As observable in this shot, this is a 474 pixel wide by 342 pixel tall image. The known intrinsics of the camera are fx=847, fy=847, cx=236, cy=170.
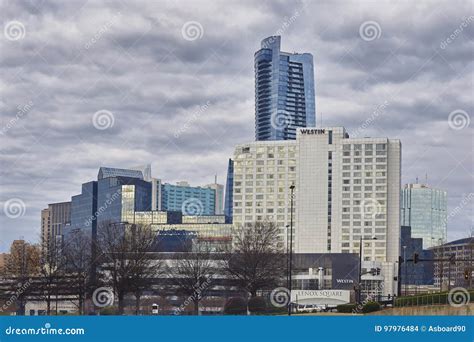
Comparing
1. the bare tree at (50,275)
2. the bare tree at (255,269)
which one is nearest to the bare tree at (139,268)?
the bare tree at (50,275)

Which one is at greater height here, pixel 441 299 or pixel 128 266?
pixel 441 299

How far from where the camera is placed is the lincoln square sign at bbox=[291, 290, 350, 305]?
108m

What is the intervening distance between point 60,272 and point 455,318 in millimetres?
69241

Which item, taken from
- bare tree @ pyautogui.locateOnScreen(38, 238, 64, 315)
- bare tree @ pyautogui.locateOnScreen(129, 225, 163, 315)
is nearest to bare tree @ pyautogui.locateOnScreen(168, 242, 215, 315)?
bare tree @ pyautogui.locateOnScreen(129, 225, 163, 315)

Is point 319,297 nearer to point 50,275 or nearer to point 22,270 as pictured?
point 22,270

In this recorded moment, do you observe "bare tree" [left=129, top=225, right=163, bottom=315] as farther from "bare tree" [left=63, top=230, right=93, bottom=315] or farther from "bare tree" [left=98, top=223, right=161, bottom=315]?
"bare tree" [left=63, top=230, right=93, bottom=315]

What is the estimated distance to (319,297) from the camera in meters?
122

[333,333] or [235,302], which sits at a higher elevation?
[333,333]

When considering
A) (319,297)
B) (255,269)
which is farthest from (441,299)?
(319,297)

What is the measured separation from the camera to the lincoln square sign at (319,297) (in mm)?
108500

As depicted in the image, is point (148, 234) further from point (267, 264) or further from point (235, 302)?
point (235, 302)

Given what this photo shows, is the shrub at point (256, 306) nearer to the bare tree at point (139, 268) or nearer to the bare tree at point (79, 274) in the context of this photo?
the bare tree at point (139, 268)

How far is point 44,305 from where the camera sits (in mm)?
91000

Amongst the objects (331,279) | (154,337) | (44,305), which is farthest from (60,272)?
(331,279)
